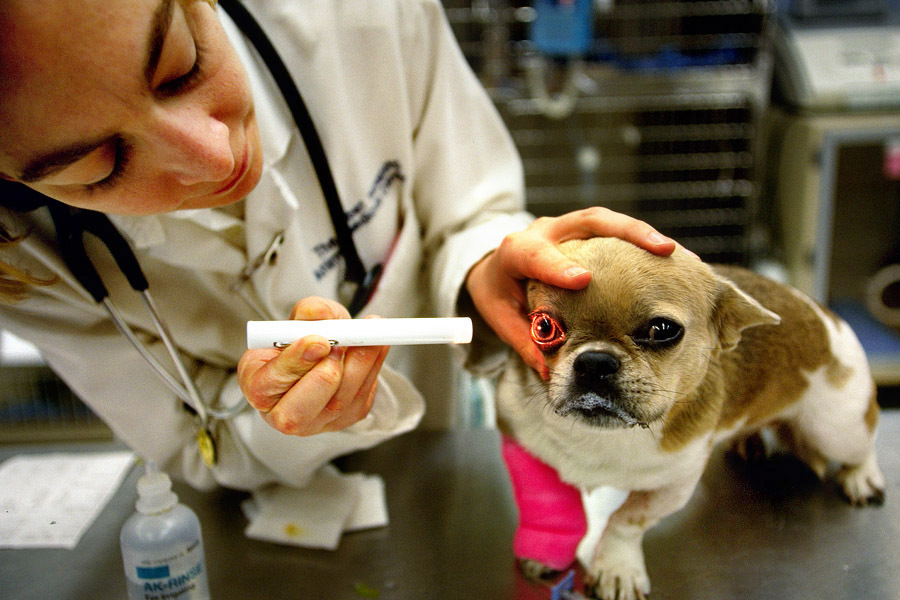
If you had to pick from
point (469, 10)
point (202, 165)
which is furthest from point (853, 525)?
point (469, 10)

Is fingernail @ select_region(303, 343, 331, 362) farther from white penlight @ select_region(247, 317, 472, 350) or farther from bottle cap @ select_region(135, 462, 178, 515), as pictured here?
bottle cap @ select_region(135, 462, 178, 515)

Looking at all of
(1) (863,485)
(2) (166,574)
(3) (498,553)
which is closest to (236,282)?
(2) (166,574)

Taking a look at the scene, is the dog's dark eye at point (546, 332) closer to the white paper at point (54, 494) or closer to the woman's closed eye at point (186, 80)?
the woman's closed eye at point (186, 80)

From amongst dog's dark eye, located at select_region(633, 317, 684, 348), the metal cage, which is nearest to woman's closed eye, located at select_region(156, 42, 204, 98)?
dog's dark eye, located at select_region(633, 317, 684, 348)

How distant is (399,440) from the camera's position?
1.21 meters

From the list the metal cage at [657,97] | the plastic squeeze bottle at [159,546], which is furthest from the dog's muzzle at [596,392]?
the metal cage at [657,97]

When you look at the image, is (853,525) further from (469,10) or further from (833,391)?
(469,10)

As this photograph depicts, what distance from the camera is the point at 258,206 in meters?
0.85

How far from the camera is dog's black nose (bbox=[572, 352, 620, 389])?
2.11 ft

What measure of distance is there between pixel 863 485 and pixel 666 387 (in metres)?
0.46

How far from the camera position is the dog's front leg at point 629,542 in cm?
80

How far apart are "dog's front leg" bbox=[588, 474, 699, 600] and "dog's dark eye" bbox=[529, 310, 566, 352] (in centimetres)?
22

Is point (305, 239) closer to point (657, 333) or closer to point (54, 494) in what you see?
point (657, 333)

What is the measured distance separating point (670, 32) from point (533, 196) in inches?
24.8
